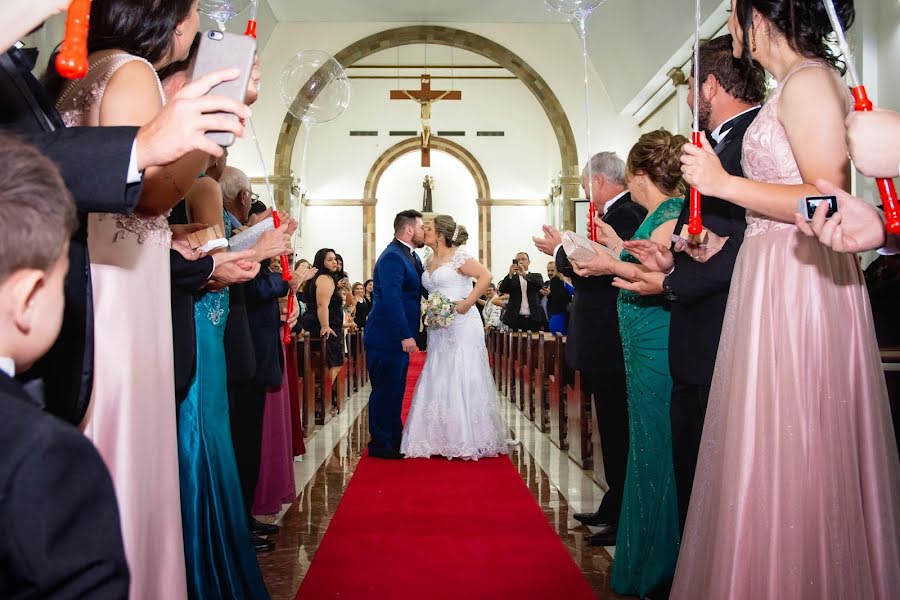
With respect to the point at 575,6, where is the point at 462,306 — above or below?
below

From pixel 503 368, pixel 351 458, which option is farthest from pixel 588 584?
pixel 503 368

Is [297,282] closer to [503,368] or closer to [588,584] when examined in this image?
[588,584]

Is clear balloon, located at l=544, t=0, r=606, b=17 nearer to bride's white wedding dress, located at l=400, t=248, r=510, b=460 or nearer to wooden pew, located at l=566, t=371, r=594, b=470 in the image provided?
wooden pew, located at l=566, t=371, r=594, b=470

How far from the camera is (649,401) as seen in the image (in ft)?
10.3

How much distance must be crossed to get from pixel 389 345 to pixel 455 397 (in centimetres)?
67

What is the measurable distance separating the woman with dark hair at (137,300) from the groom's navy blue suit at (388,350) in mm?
4285

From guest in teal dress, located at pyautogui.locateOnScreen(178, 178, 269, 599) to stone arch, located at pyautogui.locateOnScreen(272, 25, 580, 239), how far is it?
48.9 ft

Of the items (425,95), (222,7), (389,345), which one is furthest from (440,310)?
(425,95)

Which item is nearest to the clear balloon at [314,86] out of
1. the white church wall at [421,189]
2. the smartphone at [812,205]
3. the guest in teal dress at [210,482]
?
the guest in teal dress at [210,482]

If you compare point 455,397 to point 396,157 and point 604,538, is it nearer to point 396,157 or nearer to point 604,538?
point 604,538

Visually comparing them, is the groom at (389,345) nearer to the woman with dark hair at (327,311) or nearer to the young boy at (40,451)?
the woman with dark hair at (327,311)

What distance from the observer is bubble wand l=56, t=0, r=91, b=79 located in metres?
1.27

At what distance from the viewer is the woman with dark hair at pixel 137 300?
1.72m

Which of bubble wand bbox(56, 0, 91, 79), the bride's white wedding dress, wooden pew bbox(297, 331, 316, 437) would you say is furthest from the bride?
bubble wand bbox(56, 0, 91, 79)
